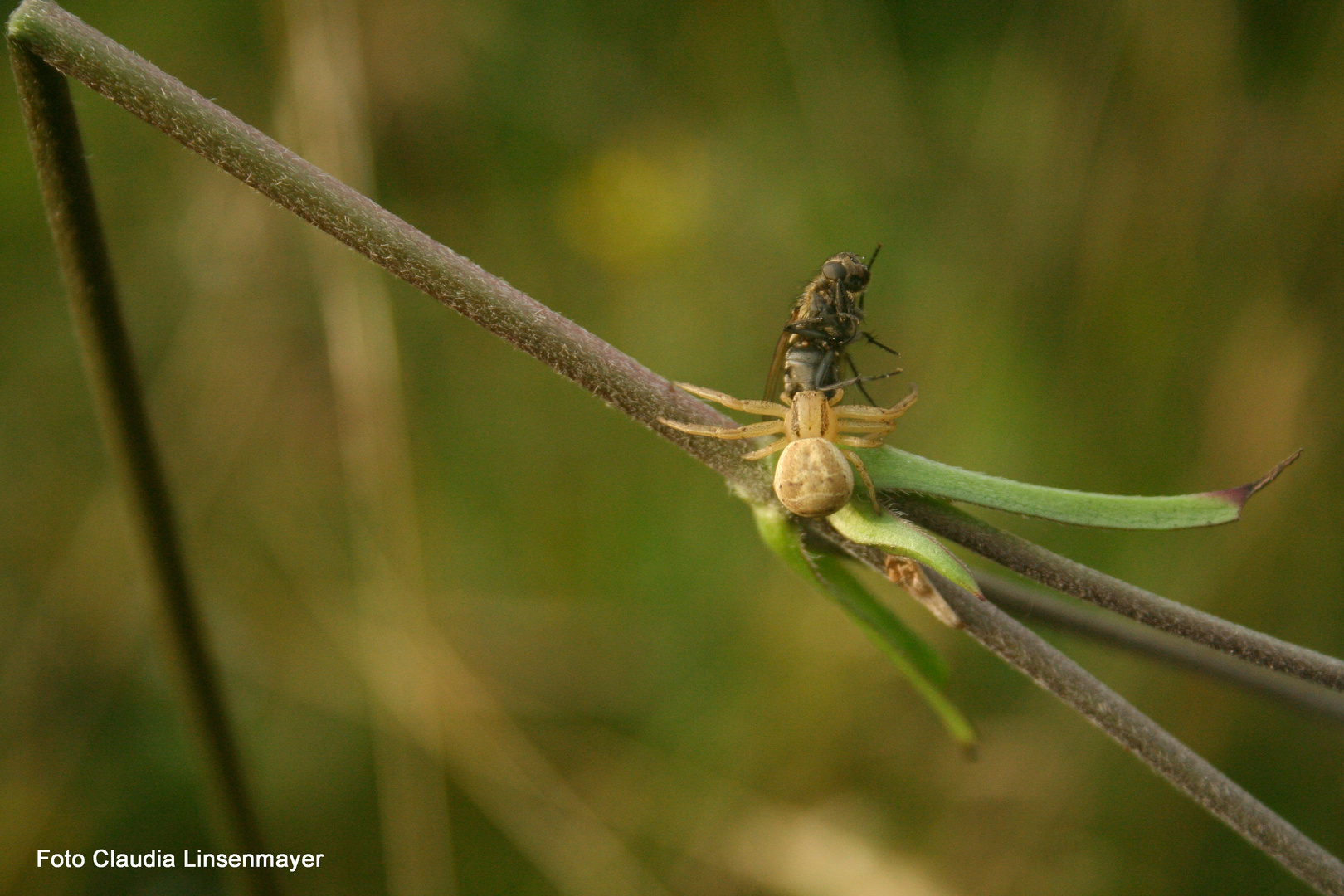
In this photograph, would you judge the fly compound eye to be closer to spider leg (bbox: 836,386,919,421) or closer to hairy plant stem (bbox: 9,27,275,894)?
spider leg (bbox: 836,386,919,421)

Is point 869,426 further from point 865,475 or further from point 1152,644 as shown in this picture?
point 1152,644

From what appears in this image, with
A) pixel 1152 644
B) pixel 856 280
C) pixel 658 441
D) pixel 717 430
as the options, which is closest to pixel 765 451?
pixel 717 430

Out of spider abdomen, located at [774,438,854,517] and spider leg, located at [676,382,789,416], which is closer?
spider abdomen, located at [774,438,854,517]

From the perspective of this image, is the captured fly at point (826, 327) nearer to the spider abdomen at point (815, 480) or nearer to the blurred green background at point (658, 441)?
the spider abdomen at point (815, 480)

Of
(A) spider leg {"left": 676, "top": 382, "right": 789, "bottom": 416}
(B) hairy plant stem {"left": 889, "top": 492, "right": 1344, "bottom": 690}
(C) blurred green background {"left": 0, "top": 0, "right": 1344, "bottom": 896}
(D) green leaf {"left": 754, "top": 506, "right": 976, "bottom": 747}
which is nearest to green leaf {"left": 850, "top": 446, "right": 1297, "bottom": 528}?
(B) hairy plant stem {"left": 889, "top": 492, "right": 1344, "bottom": 690}

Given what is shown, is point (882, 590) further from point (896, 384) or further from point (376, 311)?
point (376, 311)

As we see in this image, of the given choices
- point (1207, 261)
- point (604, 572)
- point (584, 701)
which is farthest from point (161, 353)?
point (1207, 261)
